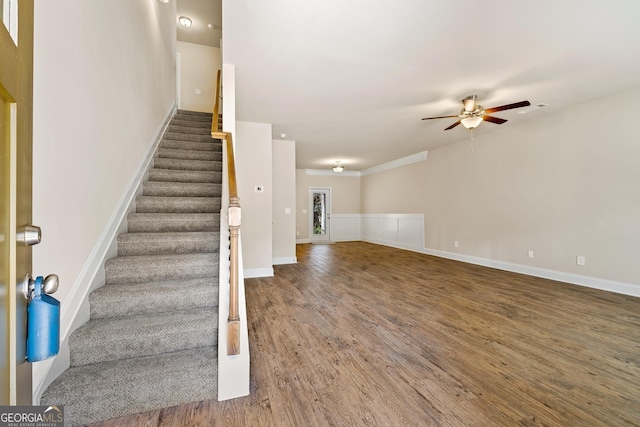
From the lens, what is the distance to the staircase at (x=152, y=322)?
1.46 metres

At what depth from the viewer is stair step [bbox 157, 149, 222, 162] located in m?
3.51

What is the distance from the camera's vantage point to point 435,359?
2018 millimetres

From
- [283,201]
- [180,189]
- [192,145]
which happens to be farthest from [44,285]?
[283,201]

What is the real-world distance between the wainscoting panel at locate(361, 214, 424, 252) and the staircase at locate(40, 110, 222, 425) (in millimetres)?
5791

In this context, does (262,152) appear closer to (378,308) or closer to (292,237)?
(292,237)

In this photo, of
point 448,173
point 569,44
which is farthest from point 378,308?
point 448,173

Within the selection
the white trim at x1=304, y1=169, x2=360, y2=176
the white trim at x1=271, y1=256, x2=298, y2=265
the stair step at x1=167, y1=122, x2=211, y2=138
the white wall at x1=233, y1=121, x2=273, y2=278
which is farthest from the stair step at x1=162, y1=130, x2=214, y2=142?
the white trim at x1=304, y1=169, x2=360, y2=176

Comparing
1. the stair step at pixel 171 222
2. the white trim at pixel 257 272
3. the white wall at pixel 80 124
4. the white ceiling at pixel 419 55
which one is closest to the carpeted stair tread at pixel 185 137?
the white ceiling at pixel 419 55

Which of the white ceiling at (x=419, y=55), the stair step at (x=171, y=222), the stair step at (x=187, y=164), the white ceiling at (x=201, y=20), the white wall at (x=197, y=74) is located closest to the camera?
the white ceiling at (x=419, y=55)

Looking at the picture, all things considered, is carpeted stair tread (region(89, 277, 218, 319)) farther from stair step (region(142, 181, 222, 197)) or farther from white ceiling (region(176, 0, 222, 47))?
white ceiling (region(176, 0, 222, 47))

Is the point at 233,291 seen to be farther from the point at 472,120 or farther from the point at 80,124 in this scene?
the point at 472,120

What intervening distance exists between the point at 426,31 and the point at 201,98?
5.58m

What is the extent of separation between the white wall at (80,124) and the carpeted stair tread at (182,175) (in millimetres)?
265
